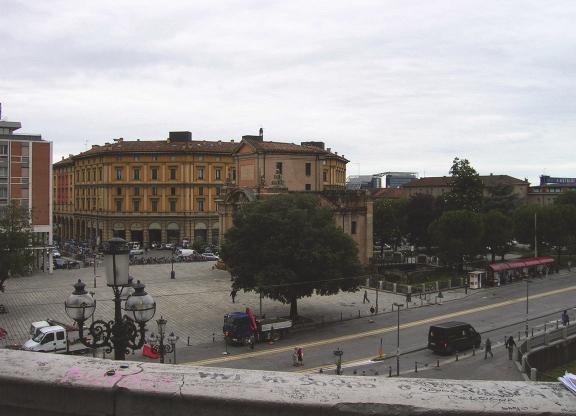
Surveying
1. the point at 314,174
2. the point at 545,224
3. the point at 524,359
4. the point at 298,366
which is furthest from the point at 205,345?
the point at 545,224

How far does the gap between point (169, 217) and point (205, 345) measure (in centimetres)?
5628

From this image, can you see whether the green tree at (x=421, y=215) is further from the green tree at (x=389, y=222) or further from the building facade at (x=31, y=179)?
the building facade at (x=31, y=179)

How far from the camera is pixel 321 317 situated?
38719 millimetres

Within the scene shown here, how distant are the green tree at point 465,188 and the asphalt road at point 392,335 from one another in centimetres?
2189

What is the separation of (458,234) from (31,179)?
42656 millimetres

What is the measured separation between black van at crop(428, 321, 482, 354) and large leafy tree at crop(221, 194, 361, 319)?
23.4 feet

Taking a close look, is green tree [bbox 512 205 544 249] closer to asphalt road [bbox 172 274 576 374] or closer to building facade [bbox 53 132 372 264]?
asphalt road [bbox 172 274 576 374]

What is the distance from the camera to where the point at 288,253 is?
34.8 meters

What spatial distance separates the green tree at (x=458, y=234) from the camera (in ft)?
181

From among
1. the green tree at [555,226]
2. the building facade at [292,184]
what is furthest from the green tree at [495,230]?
the building facade at [292,184]

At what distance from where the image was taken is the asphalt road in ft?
91.9

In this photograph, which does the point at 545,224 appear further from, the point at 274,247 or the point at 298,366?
the point at 298,366

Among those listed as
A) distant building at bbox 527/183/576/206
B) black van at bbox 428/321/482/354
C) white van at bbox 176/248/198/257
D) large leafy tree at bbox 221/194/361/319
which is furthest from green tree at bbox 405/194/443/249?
distant building at bbox 527/183/576/206

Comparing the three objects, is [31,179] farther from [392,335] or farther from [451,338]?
[451,338]
